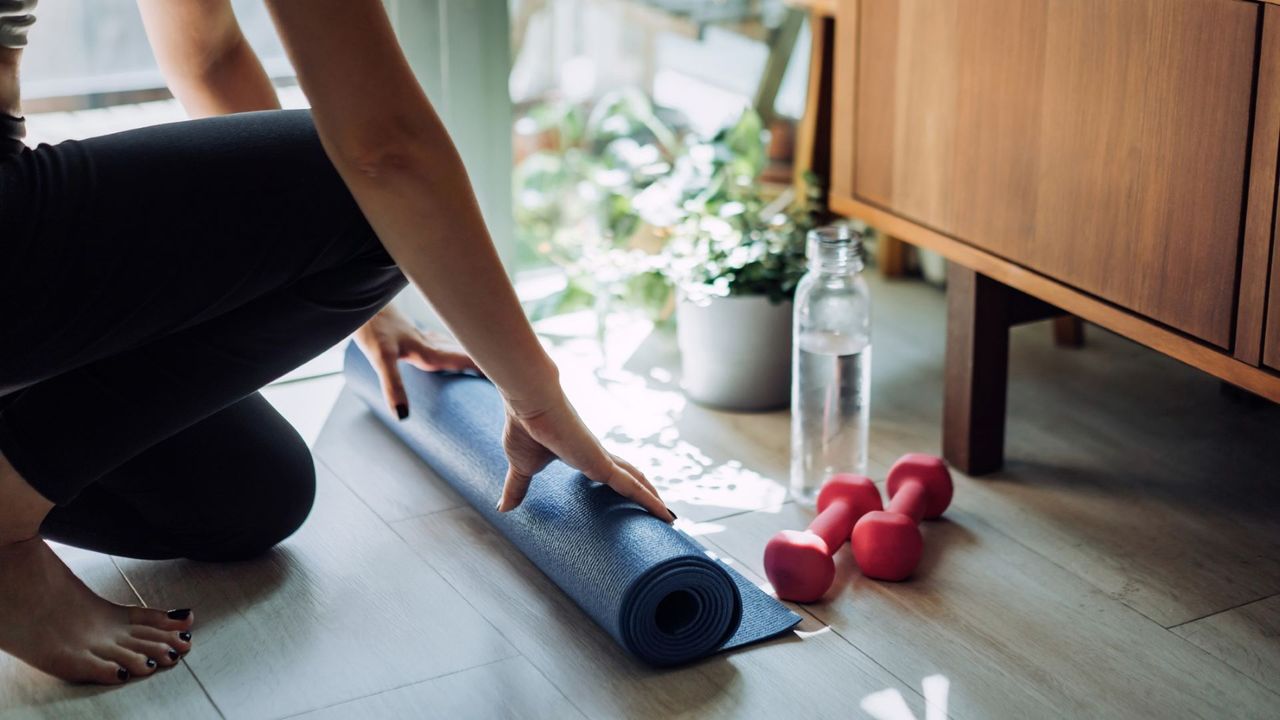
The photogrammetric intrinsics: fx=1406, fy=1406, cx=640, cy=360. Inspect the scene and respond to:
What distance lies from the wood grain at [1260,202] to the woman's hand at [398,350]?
2.66 ft

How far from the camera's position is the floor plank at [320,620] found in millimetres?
1322

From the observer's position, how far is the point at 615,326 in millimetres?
2246

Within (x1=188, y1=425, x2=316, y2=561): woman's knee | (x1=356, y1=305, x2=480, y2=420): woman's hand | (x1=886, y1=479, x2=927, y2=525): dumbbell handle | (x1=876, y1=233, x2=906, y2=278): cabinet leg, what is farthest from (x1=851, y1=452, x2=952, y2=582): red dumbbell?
(x1=876, y1=233, x2=906, y2=278): cabinet leg

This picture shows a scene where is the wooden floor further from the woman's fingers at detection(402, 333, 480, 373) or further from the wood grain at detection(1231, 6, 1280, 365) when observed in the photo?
the wood grain at detection(1231, 6, 1280, 365)

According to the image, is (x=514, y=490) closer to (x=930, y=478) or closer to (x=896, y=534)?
(x=896, y=534)

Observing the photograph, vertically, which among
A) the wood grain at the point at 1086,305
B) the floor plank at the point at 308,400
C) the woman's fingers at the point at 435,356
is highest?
the wood grain at the point at 1086,305

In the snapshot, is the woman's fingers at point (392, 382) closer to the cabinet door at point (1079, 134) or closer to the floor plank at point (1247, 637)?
the cabinet door at point (1079, 134)

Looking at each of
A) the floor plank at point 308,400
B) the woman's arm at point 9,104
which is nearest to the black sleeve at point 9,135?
the woman's arm at point 9,104

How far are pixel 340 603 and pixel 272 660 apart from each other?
0.12m

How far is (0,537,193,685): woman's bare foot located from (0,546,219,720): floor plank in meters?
0.01

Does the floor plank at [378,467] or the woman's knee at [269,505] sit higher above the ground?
the woman's knee at [269,505]

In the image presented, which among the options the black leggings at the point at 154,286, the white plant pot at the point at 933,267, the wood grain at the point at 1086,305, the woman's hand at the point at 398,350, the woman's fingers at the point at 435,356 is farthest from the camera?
the white plant pot at the point at 933,267

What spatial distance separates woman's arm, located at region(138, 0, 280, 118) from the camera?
1433 millimetres

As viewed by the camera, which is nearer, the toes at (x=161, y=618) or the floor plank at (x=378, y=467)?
the toes at (x=161, y=618)
